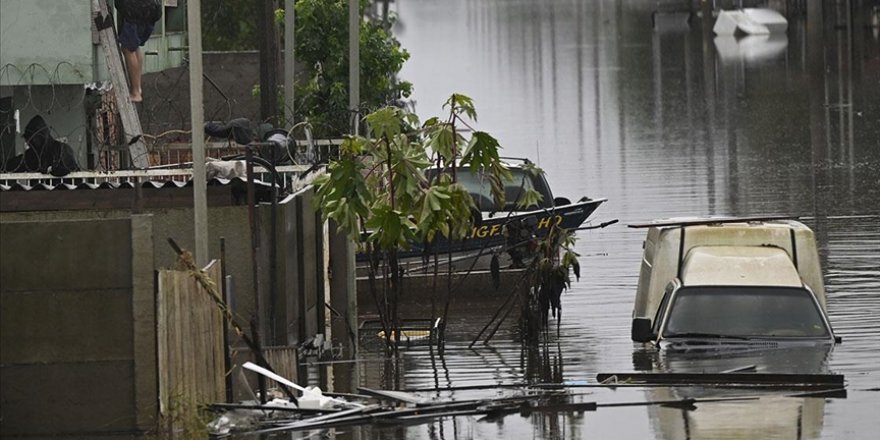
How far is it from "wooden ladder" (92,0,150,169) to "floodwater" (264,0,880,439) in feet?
11.1

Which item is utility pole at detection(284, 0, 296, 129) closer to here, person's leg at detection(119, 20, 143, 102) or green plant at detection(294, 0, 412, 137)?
person's leg at detection(119, 20, 143, 102)

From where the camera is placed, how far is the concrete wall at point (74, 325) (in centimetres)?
1410

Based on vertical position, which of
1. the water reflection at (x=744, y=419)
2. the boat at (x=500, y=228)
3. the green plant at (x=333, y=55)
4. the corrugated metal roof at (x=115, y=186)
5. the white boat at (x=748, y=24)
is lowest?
the water reflection at (x=744, y=419)

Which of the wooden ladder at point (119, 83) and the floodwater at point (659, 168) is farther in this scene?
the wooden ladder at point (119, 83)

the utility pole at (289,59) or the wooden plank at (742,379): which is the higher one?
the utility pole at (289,59)

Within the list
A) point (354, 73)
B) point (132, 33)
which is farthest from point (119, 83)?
point (354, 73)

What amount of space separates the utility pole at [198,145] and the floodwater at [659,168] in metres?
2.33

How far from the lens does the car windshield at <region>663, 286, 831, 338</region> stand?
17828 millimetres

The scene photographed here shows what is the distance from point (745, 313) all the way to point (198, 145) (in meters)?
5.73

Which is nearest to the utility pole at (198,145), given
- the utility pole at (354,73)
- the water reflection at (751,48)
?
the utility pole at (354,73)

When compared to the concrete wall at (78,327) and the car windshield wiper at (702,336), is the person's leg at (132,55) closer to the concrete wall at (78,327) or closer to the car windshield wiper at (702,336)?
the car windshield wiper at (702,336)

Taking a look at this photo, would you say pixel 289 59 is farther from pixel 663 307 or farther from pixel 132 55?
pixel 663 307

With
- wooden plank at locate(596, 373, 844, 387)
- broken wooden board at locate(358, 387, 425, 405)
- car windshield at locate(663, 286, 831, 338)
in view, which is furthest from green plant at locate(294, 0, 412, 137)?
broken wooden board at locate(358, 387, 425, 405)

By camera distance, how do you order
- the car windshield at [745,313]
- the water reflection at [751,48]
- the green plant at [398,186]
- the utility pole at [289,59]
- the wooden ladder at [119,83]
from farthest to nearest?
the water reflection at [751,48], the utility pole at [289,59], the wooden ladder at [119,83], the green plant at [398,186], the car windshield at [745,313]
